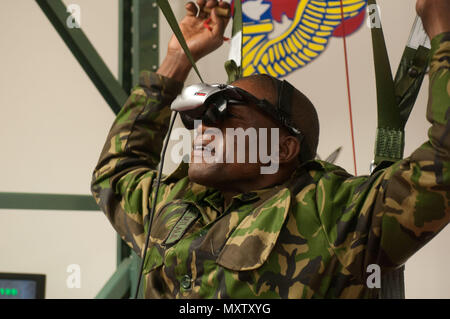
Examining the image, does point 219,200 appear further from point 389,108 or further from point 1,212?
point 1,212

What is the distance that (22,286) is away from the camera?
213 cm

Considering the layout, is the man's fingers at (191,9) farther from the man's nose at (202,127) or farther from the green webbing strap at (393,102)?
the green webbing strap at (393,102)

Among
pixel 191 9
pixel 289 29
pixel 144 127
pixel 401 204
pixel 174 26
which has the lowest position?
pixel 401 204

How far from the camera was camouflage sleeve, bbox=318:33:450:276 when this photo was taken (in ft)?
2.88

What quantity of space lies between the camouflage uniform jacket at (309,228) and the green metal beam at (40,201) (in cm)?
41

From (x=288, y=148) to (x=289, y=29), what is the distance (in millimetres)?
843

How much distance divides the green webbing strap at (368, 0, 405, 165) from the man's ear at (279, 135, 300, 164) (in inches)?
6.1

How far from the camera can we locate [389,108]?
1.02 meters

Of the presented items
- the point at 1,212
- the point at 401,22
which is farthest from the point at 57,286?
the point at 401,22

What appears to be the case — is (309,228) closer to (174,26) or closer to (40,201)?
(174,26)

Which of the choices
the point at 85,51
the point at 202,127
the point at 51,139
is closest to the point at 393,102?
the point at 202,127

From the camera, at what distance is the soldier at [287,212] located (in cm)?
90

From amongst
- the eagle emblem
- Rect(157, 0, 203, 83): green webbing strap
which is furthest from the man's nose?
the eagle emblem
